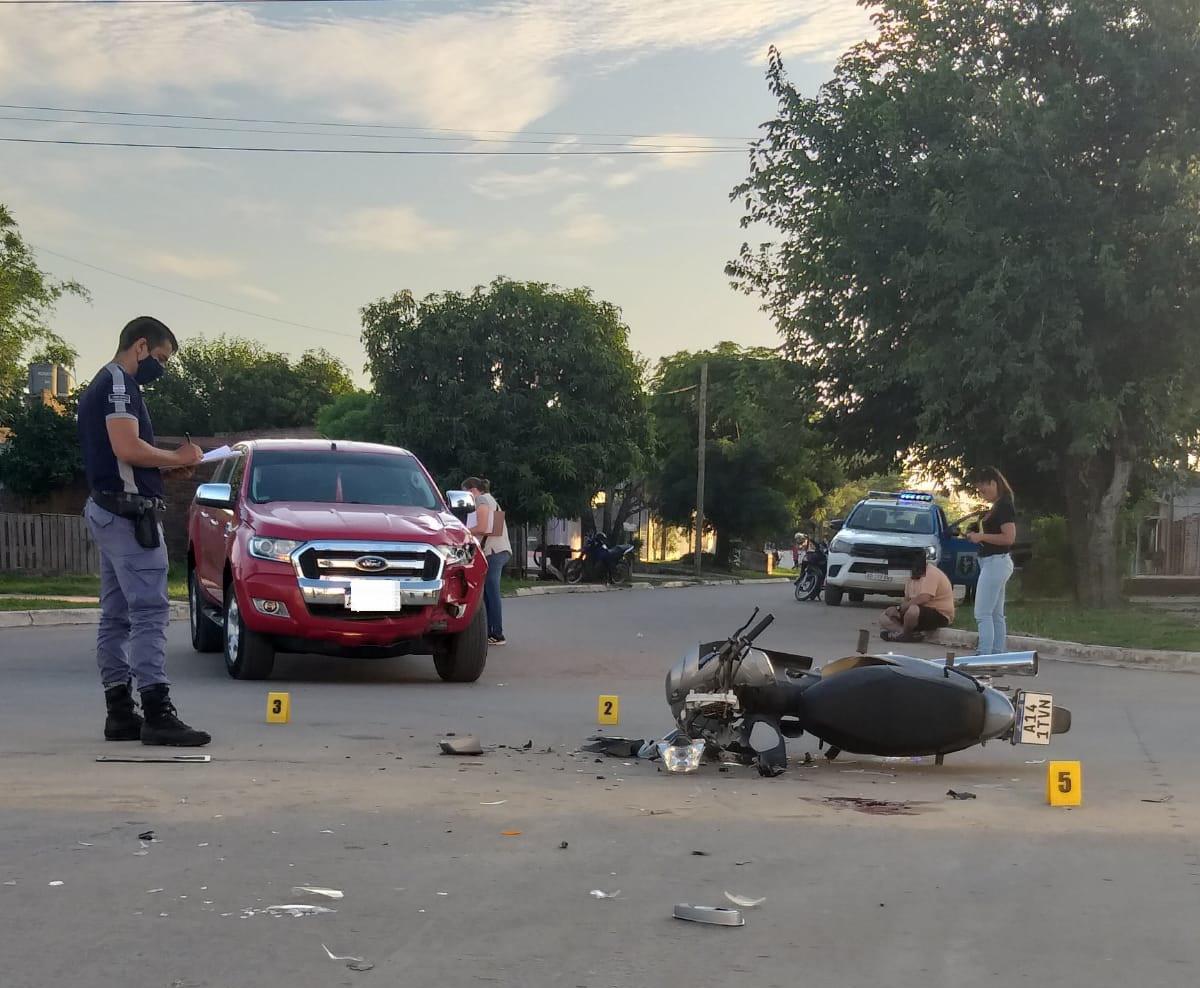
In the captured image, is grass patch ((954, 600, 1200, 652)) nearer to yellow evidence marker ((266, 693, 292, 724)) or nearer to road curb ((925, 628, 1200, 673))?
road curb ((925, 628, 1200, 673))

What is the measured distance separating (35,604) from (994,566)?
1288 centimetres

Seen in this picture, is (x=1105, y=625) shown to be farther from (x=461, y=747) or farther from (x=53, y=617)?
(x=461, y=747)

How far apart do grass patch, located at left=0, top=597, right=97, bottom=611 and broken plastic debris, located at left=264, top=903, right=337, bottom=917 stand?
16.2 m

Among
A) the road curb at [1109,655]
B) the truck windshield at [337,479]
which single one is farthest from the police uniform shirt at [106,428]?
the road curb at [1109,655]

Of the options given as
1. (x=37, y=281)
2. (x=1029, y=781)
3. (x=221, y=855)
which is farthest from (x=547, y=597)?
(x=221, y=855)

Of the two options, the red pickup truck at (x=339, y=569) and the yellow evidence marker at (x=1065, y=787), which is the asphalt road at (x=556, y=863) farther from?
the red pickup truck at (x=339, y=569)

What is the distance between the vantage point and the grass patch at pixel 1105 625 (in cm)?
1867

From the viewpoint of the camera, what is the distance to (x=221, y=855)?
5.84m

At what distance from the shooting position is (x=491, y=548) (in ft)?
57.0

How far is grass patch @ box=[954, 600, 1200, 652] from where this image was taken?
18.7 meters

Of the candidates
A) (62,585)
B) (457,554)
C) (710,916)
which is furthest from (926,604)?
(62,585)

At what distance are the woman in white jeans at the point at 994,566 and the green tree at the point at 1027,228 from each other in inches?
359

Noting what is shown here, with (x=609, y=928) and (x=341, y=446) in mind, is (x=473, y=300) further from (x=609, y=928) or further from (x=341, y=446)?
(x=609, y=928)

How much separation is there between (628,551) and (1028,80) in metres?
17.0
